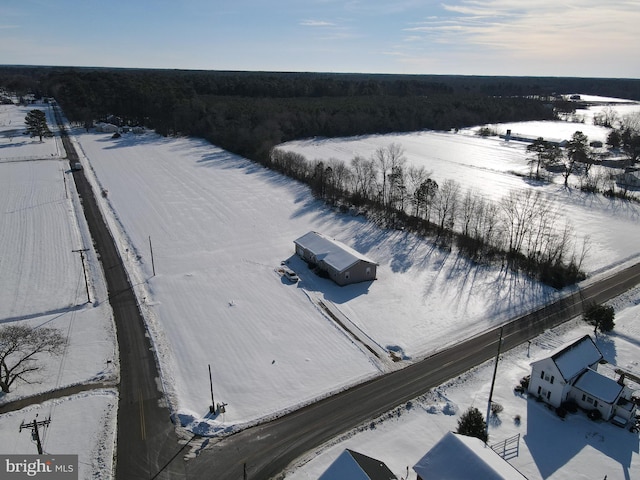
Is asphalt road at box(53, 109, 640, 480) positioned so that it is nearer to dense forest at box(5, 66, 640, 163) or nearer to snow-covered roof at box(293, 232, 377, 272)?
snow-covered roof at box(293, 232, 377, 272)

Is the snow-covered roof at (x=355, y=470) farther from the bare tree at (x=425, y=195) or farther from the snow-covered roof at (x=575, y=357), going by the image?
the bare tree at (x=425, y=195)

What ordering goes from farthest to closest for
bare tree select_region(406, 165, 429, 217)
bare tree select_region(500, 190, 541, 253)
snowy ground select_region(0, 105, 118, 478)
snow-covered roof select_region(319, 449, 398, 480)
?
bare tree select_region(406, 165, 429, 217) → bare tree select_region(500, 190, 541, 253) → snowy ground select_region(0, 105, 118, 478) → snow-covered roof select_region(319, 449, 398, 480)

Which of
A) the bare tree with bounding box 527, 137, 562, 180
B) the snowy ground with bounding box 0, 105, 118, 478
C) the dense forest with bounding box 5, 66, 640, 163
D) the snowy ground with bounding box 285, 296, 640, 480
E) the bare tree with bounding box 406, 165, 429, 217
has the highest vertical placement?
the dense forest with bounding box 5, 66, 640, 163

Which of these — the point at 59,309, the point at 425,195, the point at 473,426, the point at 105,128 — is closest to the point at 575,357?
the point at 473,426

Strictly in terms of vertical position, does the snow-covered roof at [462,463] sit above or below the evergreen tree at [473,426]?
above

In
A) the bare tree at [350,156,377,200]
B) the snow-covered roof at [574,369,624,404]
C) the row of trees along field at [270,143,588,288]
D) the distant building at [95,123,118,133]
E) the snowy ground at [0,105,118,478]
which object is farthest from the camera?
the distant building at [95,123,118,133]

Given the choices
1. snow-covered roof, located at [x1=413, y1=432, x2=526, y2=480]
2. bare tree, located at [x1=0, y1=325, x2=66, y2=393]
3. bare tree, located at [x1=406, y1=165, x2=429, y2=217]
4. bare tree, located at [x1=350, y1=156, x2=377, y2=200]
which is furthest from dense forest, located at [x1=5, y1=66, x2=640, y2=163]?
snow-covered roof, located at [x1=413, y1=432, x2=526, y2=480]

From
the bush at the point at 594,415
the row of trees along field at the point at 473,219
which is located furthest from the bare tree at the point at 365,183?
the bush at the point at 594,415

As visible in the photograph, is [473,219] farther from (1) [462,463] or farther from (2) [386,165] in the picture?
(1) [462,463]
